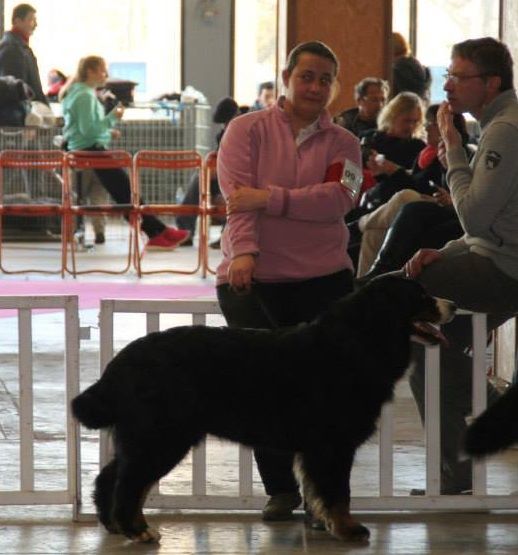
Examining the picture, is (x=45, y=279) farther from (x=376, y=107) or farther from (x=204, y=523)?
(x=204, y=523)

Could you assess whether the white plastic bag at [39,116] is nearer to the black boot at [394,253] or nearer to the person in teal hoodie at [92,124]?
the person in teal hoodie at [92,124]

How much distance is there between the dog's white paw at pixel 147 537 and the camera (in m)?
4.82

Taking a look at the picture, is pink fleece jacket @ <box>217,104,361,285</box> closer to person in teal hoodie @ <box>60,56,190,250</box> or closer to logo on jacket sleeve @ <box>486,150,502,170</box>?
logo on jacket sleeve @ <box>486,150,502,170</box>

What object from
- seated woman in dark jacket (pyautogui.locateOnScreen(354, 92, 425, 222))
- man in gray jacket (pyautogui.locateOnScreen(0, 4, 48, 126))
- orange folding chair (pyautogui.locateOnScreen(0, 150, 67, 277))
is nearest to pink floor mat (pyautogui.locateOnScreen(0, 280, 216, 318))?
orange folding chair (pyautogui.locateOnScreen(0, 150, 67, 277))

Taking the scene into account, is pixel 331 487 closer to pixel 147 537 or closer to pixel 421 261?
pixel 147 537

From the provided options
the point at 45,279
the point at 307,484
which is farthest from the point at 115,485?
the point at 45,279

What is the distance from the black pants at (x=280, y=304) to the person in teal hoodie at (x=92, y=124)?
31.7 feet

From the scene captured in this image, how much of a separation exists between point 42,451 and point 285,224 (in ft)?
6.12

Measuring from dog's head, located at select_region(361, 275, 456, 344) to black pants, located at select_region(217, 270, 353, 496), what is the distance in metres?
0.33

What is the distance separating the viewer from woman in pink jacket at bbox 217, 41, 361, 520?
4.97 meters

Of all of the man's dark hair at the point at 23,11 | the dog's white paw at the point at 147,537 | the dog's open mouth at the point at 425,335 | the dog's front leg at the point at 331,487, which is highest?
the man's dark hair at the point at 23,11

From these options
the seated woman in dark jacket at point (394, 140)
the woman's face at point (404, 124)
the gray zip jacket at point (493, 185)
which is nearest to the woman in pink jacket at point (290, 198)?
the gray zip jacket at point (493, 185)

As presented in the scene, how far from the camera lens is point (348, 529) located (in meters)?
4.88

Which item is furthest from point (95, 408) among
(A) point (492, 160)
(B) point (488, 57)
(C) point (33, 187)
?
(C) point (33, 187)
